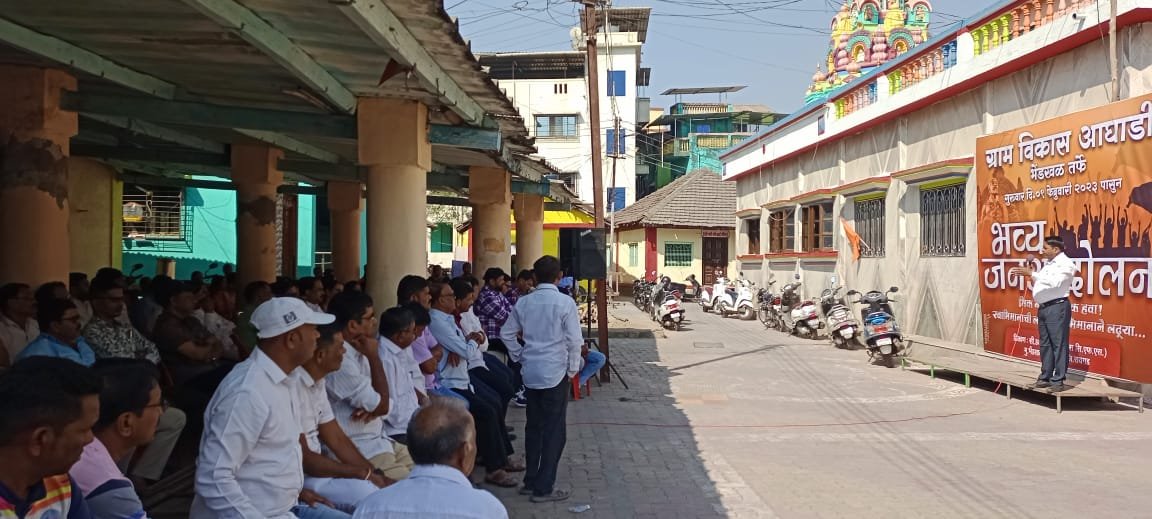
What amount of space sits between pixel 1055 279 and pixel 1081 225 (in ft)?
3.66

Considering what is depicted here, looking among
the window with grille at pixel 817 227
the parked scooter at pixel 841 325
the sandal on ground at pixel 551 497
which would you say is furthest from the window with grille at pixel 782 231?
the sandal on ground at pixel 551 497

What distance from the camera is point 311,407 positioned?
13.1ft

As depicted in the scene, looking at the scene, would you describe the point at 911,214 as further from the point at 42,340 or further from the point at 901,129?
the point at 42,340

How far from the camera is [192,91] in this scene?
766 centimetres

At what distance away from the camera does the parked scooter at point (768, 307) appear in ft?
65.7

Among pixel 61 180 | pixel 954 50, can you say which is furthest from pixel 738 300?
pixel 61 180

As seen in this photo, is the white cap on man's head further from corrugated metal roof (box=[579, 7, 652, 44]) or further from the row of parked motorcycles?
corrugated metal roof (box=[579, 7, 652, 44])

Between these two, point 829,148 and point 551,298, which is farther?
point 829,148

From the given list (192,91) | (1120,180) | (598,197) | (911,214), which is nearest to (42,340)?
(192,91)

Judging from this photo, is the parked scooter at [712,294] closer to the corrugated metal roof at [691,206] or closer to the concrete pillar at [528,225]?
the corrugated metal roof at [691,206]

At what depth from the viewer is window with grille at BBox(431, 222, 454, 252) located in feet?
132

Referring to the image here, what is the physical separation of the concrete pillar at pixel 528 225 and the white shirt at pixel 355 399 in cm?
1280

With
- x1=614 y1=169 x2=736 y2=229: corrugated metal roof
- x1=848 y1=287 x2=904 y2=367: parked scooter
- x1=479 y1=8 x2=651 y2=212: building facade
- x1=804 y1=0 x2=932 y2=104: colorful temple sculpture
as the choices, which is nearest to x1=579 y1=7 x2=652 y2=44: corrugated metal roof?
x1=479 y1=8 x2=651 y2=212: building facade

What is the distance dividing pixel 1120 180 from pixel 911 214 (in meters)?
5.28
